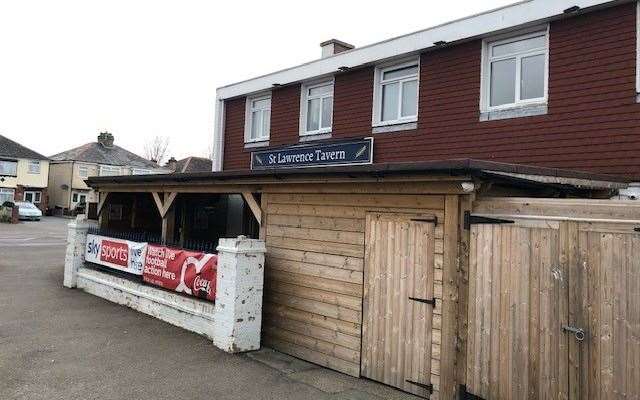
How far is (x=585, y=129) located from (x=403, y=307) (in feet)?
15.9

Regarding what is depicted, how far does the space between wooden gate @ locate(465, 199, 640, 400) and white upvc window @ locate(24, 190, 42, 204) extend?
49457 millimetres

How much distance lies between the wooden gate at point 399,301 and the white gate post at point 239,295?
184 cm

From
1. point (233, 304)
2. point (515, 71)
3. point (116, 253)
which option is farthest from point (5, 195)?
point (515, 71)

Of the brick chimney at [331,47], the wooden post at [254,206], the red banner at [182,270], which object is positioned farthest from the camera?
the brick chimney at [331,47]

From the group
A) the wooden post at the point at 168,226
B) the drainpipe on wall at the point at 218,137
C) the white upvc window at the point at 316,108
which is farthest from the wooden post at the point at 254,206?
the drainpipe on wall at the point at 218,137

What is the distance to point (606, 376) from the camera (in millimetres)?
4488

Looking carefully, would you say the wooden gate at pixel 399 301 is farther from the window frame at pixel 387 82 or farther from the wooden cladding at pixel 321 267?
the window frame at pixel 387 82

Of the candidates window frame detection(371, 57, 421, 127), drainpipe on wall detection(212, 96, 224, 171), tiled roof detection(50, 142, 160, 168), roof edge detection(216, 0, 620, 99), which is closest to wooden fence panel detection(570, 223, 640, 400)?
roof edge detection(216, 0, 620, 99)

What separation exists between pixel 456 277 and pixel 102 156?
50.5 metres

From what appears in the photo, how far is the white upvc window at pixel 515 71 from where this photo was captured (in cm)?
899

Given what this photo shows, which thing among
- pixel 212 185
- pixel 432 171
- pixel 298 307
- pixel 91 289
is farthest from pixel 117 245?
pixel 432 171

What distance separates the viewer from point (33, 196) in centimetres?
4600

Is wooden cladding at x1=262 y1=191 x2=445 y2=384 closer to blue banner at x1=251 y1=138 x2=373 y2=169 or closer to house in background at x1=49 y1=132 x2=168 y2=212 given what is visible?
blue banner at x1=251 y1=138 x2=373 y2=169

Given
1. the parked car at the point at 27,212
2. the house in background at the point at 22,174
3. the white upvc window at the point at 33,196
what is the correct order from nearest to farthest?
1. the parked car at the point at 27,212
2. the house in background at the point at 22,174
3. the white upvc window at the point at 33,196
